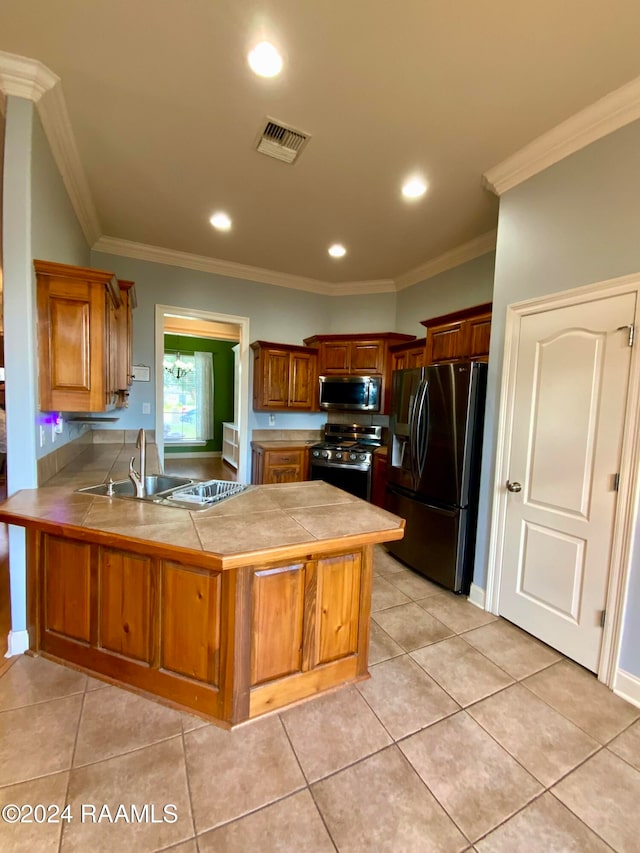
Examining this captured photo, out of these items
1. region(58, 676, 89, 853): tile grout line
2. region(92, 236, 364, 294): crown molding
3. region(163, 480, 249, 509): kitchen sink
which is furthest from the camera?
region(92, 236, 364, 294): crown molding

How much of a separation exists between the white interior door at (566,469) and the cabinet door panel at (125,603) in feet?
7.22

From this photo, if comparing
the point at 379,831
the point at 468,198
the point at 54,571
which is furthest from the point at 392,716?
the point at 468,198

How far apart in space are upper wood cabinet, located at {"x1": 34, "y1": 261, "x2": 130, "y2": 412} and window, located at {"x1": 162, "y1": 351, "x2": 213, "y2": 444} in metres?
5.68

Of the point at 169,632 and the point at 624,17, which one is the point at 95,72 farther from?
the point at 169,632

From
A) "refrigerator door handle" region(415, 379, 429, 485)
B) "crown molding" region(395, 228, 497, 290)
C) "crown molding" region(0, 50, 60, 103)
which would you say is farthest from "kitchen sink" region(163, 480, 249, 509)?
"crown molding" region(395, 228, 497, 290)

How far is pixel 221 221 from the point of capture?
319cm

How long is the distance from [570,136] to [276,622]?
298 centimetres

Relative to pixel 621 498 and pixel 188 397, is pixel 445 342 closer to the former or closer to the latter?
pixel 621 498

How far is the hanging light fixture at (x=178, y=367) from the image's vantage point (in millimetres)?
7480

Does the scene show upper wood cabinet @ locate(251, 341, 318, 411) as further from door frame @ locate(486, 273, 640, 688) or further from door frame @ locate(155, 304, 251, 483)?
door frame @ locate(486, 273, 640, 688)

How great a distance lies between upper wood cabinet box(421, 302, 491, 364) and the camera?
2.81 m

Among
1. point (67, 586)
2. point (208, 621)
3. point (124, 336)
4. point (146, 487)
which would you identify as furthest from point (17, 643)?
point (124, 336)

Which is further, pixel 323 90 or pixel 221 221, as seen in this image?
pixel 221 221

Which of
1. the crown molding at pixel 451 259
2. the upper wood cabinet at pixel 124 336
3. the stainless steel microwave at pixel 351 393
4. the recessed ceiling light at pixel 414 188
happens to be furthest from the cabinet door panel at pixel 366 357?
the upper wood cabinet at pixel 124 336
